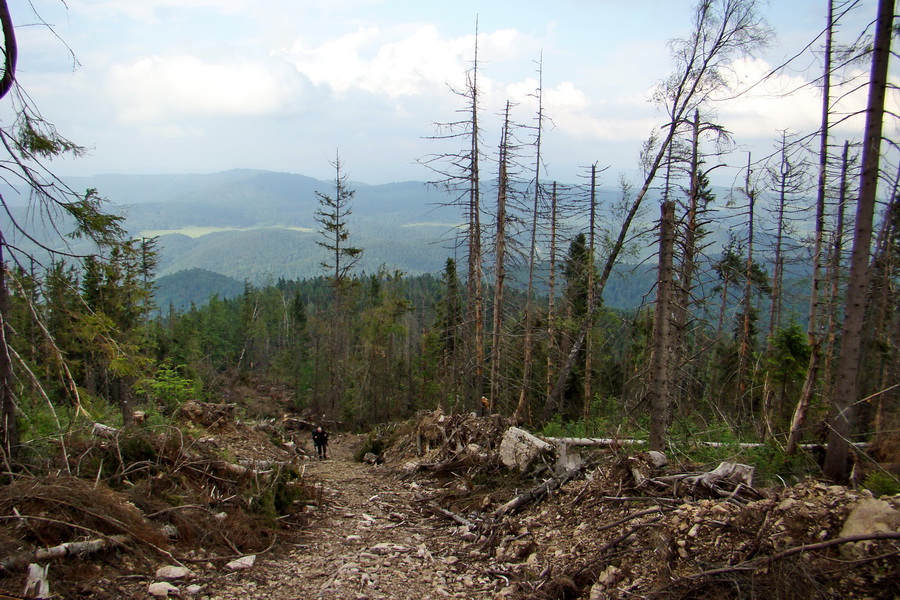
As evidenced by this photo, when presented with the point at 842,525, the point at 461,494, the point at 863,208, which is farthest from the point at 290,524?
the point at 863,208

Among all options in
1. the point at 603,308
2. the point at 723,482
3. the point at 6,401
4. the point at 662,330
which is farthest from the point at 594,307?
the point at 6,401

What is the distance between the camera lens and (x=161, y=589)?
175 inches

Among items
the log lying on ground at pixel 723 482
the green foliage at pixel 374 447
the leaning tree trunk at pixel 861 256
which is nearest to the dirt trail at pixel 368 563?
the log lying on ground at pixel 723 482

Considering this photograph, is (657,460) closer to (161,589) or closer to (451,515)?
(451,515)

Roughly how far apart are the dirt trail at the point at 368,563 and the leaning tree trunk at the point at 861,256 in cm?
534

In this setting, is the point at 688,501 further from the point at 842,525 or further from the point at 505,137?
the point at 505,137

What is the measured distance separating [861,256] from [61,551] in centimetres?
1022

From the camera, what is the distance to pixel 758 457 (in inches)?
299

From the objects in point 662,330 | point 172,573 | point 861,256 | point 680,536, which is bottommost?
point 172,573

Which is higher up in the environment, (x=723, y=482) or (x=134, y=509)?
(x=723, y=482)

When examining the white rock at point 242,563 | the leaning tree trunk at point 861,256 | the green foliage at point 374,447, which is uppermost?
the leaning tree trunk at point 861,256

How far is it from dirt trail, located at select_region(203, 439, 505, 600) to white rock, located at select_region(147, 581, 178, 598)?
0.30 meters

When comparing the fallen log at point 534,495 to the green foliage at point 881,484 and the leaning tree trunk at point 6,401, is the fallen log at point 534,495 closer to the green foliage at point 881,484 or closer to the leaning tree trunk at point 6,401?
the green foliage at point 881,484

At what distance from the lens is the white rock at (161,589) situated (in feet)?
14.4
